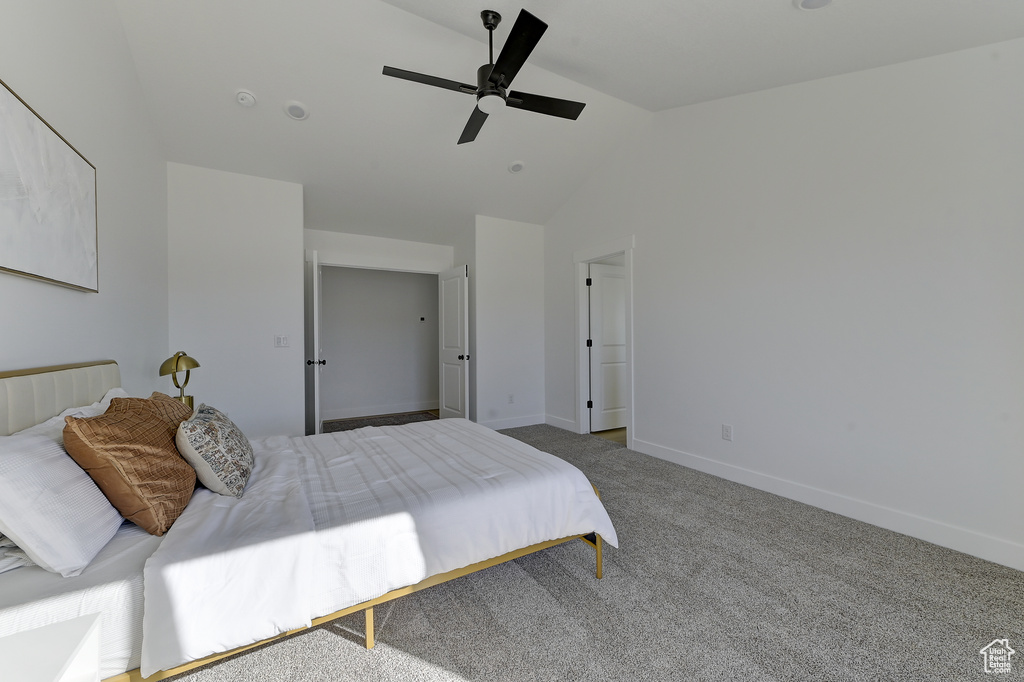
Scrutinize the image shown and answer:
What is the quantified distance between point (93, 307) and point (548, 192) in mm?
4074

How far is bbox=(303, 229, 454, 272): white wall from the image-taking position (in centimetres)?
511

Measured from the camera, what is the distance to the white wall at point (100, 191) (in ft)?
5.51

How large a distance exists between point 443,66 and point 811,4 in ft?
7.56

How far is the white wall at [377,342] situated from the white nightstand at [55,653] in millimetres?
5314

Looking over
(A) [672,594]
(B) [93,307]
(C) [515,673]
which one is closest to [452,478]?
(C) [515,673]

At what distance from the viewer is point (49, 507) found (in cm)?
119

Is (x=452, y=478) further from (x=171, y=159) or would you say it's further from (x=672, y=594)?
(x=171, y=159)

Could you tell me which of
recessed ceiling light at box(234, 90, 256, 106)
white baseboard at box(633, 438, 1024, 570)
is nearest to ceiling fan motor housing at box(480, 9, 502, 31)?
recessed ceiling light at box(234, 90, 256, 106)

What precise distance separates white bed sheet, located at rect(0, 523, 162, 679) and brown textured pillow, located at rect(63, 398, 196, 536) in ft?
0.62

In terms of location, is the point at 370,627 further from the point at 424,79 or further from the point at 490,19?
the point at 490,19

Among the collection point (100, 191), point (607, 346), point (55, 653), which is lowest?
point (55, 653)

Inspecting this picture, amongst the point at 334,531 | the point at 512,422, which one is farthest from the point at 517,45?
the point at 512,422

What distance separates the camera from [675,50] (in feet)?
9.18

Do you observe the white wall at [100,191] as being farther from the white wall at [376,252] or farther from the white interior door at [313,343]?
the white wall at [376,252]
